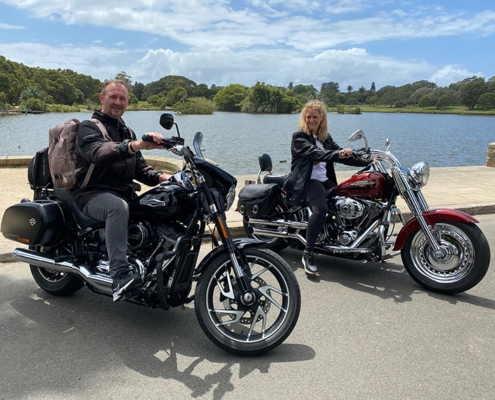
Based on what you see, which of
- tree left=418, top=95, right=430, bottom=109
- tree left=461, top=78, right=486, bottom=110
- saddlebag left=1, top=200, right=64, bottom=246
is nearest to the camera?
saddlebag left=1, top=200, right=64, bottom=246

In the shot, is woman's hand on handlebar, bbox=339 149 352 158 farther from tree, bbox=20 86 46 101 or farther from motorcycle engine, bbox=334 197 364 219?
tree, bbox=20 86 46 101

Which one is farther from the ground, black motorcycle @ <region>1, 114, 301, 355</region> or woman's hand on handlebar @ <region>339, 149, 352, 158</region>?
woman's hand on handlebar @ <region>339, 149, 352, 158</region>

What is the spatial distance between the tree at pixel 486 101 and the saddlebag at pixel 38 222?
87.9m

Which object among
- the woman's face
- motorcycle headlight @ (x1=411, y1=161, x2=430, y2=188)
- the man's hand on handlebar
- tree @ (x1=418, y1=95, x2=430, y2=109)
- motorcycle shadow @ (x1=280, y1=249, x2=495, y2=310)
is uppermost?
tree @ (x1=418, y1=95, x2=430, y2=109)

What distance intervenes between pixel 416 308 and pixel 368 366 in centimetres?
115

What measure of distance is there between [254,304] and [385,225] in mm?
1945

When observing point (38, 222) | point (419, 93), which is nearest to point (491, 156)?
point (38, 222)

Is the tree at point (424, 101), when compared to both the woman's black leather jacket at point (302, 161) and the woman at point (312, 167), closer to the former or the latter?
the woman at point (312, 167)

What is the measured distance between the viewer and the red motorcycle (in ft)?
12.4

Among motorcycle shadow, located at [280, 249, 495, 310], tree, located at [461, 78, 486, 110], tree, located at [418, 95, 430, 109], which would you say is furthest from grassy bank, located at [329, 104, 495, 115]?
motorcycle shadow, located at [280, 249, 495, 310]

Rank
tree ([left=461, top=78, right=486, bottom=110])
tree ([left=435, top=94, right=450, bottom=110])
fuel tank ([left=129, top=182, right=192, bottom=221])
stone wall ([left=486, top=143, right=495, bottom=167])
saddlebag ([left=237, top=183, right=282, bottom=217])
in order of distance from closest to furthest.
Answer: fuel tank ([left=129, top=182, right=192, bottom=221])
saddlebag ([left=237, top=183, right=282, bottom=217])
stone wall ([left=486, top=143, right=495, bottom=167])
tree ([left=461, top=78, right=486, bottom=110])
tree ([left=435, top=94, right=450, bottom=110])

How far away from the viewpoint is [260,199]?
15.6ft

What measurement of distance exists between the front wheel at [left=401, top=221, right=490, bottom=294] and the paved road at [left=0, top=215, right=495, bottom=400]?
0.54ft

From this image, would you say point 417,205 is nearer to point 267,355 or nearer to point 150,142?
point 267,355
